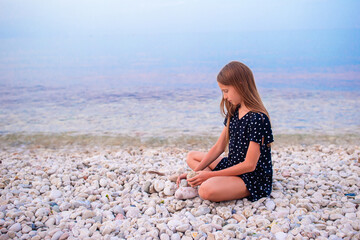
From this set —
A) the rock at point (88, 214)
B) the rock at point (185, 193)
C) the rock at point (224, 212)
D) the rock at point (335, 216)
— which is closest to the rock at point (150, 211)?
the rock at point (185, 193)

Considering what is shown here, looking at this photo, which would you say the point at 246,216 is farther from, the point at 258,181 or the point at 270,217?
the point at 258,181

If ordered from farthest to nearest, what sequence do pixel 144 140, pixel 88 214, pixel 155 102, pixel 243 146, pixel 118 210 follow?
pixel 155 102, pixel 144 140, pixel 243 146, pixel 118 210, pixel 88 214

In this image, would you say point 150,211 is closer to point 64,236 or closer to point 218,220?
point 218,220

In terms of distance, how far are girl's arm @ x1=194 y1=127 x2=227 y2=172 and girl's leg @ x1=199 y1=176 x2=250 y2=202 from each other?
0.43 metres

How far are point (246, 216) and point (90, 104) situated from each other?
10.1 meters

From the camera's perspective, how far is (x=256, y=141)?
2.88 m

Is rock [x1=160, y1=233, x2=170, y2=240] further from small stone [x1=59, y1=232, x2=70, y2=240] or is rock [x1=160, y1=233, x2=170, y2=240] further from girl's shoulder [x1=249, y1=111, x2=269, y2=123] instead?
girl's shoulder [x1=249, y1=111, x2=269, y2=123]

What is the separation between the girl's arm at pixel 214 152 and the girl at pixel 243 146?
0.17m

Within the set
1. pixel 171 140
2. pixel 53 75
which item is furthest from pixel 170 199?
pixel 53 75

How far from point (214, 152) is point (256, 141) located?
0.66m

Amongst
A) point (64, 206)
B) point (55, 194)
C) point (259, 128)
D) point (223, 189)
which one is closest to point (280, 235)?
point (223, 189)

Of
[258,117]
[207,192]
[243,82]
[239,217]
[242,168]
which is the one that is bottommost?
[239,217]

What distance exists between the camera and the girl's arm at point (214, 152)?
3390 mm

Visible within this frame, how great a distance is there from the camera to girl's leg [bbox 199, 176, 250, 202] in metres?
2.95
